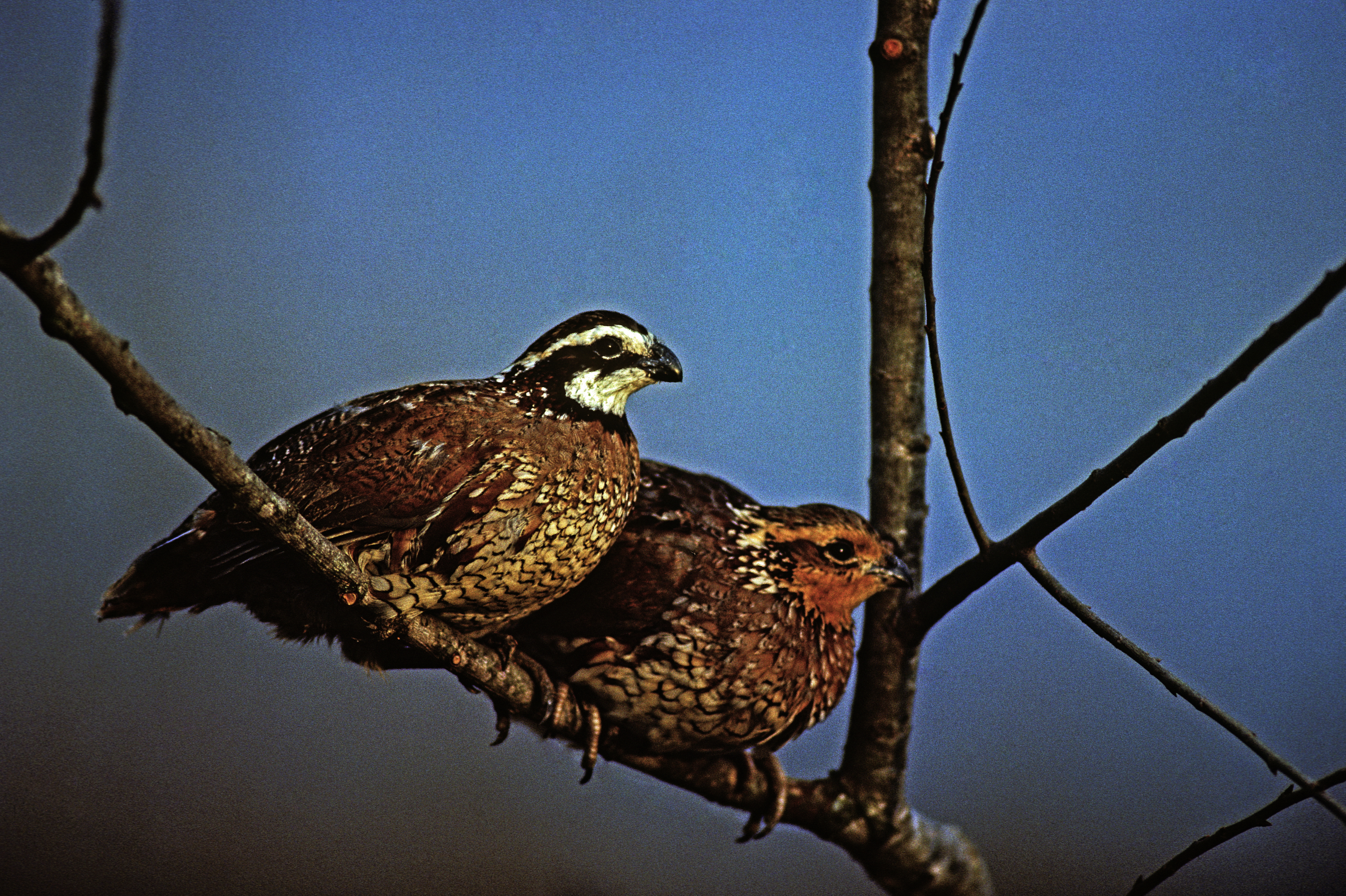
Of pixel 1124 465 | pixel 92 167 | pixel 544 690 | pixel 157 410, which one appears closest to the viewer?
pixel 92 167

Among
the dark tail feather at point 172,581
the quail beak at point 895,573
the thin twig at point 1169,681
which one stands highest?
the quail beak at point 895,573

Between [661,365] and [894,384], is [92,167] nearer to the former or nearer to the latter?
[661,365]

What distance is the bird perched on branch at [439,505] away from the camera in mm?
1482

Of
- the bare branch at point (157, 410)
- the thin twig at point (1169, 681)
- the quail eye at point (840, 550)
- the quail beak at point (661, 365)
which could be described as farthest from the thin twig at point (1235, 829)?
the bare branch at point (157, 410)

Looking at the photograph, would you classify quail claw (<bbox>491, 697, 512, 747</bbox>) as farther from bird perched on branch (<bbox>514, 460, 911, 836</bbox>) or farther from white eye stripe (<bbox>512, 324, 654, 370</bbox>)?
white eye stripe (<bbox>512, 324, 654, 370</bbox>)

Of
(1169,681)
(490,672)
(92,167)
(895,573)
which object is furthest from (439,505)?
(1169,681)

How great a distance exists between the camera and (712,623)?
1820 millimetres

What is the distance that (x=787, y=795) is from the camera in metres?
2.16

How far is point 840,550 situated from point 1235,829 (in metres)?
0.73

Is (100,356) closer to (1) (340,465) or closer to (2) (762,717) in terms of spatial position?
(1) (340,465)

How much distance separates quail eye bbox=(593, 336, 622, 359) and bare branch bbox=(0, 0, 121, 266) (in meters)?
0.79

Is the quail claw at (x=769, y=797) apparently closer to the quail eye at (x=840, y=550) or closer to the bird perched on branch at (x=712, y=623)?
the bird perched on branch at (x=712, y=623)

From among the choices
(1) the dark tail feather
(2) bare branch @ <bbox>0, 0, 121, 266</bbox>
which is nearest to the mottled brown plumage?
(1) the dark tail feather

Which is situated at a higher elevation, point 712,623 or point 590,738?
point 712,623
